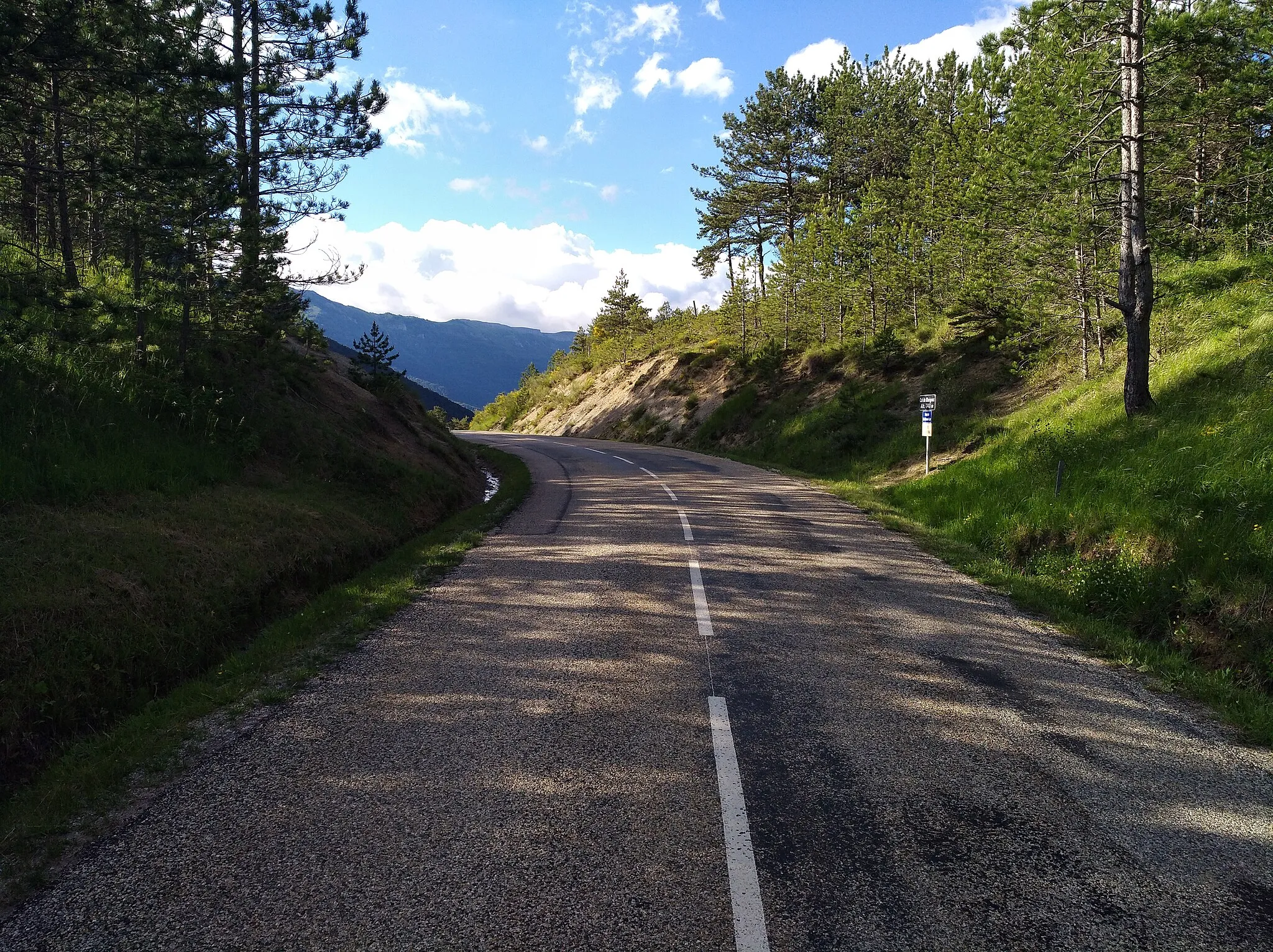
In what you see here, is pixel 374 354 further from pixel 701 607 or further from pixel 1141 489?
pixel 1141 489

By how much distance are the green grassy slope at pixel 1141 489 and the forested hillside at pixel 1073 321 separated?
0.14 feet

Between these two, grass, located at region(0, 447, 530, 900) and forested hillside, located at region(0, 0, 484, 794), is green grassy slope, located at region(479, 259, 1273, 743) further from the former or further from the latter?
forested hillside, located at region(0, 0, 484, 794)

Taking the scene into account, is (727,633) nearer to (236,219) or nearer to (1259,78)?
(236,219)

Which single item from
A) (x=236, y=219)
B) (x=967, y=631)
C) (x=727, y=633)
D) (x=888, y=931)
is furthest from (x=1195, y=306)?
(x=236, y=219)

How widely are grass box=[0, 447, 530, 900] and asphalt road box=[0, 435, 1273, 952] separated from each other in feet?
1.00

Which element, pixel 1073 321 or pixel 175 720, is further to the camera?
pixel 1073 321

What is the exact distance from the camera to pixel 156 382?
11195 millimetres

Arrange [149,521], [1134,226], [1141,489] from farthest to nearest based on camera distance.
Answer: [1134,226]
[1141,489]
[149,521]

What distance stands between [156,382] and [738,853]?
11.8 meters

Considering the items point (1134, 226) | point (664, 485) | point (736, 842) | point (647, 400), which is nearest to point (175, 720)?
point (736, 842)

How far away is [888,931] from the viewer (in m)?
3.06

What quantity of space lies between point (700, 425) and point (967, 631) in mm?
32186

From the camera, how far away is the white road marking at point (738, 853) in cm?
302

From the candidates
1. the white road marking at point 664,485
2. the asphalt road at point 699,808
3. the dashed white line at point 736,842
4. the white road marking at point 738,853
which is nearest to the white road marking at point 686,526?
the white road marking at point 664,485
